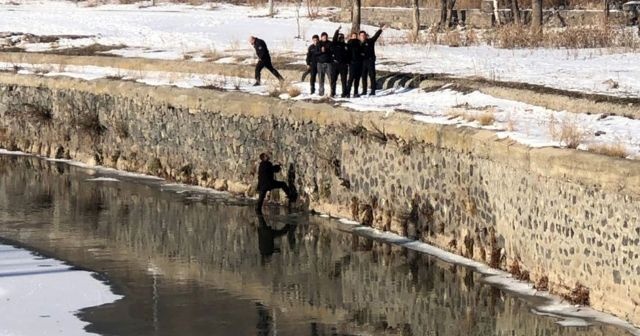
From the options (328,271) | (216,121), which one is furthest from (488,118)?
(216,121)

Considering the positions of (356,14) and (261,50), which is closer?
(261,50)

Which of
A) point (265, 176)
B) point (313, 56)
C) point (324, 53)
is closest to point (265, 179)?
point (265, 176)

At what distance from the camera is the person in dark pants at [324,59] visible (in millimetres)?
29297

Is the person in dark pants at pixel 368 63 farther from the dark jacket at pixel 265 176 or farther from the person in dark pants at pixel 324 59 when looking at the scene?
the dark jacket at pixel 265 176

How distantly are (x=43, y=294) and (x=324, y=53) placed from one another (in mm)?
10596

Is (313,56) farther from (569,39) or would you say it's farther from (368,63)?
(569,39)

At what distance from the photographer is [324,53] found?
2936 cm

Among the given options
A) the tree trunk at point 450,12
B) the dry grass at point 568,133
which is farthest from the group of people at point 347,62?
the tree trunk at point 450,12

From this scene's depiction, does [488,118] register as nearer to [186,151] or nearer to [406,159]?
[406,159]

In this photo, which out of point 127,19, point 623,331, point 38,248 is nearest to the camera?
point 623,331

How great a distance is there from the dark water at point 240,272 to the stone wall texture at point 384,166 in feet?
2.17

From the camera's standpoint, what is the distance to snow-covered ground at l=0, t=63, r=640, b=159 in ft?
69.4

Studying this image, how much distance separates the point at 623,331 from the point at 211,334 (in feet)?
16.0

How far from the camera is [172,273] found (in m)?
22.3
